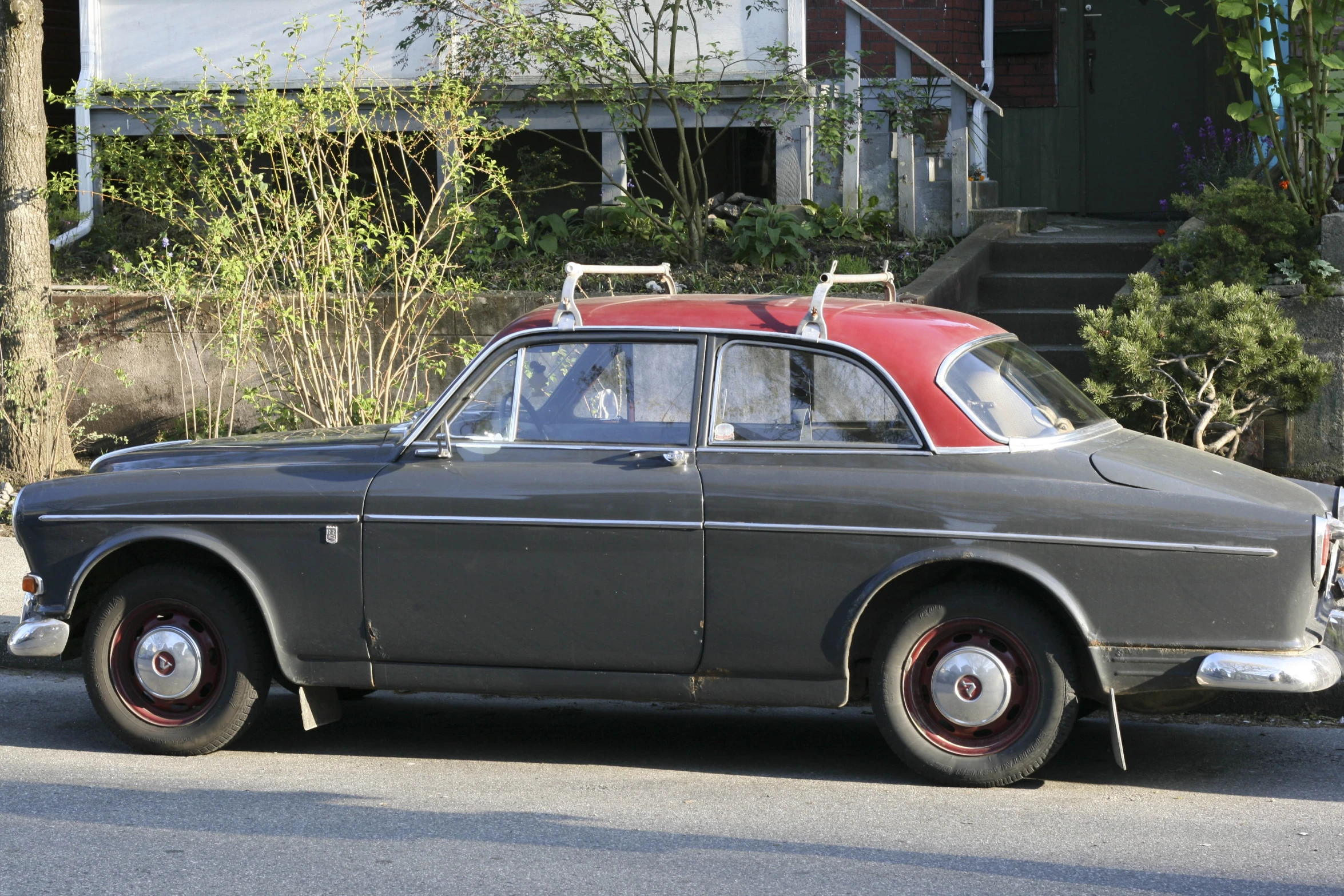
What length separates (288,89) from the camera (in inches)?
536

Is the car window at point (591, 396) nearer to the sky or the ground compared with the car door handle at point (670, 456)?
nearer to the sky

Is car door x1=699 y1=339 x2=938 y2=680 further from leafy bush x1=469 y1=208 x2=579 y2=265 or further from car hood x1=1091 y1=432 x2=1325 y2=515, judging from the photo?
leafy bush x1=469 y1=208 x2=579 y2=265

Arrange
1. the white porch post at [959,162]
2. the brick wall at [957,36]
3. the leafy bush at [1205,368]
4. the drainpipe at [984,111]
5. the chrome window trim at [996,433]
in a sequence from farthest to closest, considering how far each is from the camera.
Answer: the brick wall at [957,36] → the drainpipe at [984,111] → the white porch post at [959,162] → the leafy bush at [1205,368] → the chrome window trim at [996,433]

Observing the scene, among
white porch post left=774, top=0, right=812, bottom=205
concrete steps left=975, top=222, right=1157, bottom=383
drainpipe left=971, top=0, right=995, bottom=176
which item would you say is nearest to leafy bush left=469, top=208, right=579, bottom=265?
white porch post left=774, top=0, right=812, bottom=205

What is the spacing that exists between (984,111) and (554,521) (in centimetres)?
944

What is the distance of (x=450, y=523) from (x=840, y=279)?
1.69m

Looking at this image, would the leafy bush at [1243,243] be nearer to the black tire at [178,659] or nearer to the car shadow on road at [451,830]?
the car shadow on road at [451,830]

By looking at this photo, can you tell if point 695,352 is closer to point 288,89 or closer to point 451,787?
point 451,787

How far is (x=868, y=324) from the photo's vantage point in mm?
5277

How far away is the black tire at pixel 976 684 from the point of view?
4.96m

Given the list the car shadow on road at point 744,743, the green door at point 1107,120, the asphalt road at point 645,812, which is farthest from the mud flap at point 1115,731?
the green door at point 1107,120

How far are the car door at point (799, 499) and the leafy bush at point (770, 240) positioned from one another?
6.43 metres

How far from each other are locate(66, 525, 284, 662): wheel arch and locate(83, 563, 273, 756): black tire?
0.18 feet

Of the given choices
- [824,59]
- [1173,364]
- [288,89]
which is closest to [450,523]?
[1173,364]
